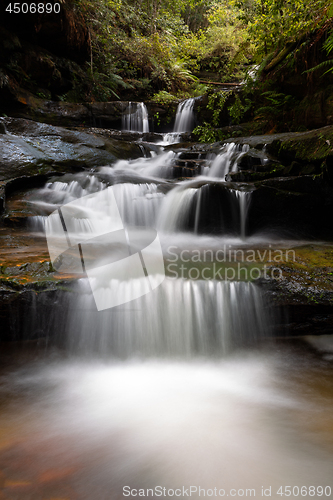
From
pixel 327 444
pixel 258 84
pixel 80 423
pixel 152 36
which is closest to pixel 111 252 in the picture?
pixel 80 423

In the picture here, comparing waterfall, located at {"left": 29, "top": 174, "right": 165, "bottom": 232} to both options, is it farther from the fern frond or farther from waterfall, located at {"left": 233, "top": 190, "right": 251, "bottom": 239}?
the fern frond

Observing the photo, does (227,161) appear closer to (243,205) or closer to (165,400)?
(243,205)

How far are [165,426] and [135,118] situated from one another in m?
10.7

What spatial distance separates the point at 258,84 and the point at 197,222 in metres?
6.18

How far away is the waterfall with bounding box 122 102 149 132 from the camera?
10.5 m

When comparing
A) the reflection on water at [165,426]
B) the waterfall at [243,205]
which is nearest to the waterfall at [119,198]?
the waterfall at [243,205]

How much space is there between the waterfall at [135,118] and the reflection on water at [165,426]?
31.4 feet

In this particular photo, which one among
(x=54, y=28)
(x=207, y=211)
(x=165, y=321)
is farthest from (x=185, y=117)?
(x=165, y=321)

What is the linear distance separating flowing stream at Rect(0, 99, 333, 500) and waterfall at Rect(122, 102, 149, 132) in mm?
7606

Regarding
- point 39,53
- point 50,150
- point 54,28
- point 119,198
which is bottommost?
point 119,198

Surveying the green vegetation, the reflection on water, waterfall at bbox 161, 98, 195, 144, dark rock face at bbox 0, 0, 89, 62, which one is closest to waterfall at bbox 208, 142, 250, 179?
the green vegetation

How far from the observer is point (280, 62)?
322 inches

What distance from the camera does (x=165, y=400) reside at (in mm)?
2428

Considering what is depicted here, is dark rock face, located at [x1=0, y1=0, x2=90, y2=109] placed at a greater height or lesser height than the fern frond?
greater
